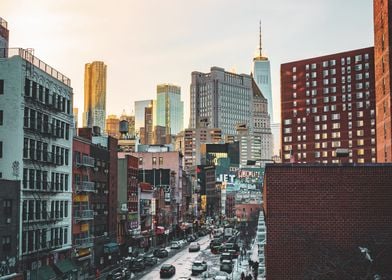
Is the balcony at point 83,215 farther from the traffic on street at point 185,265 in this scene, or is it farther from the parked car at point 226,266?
A: the parked car at point 226,266

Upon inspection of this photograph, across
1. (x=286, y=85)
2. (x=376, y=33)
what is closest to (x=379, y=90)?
(x=376, y=33)

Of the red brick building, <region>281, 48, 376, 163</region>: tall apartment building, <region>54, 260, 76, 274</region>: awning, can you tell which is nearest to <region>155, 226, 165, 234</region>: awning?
<region>54, 260, 76, 274</region>: awning

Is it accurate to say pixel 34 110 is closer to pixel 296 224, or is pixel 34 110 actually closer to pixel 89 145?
pixel 89 145

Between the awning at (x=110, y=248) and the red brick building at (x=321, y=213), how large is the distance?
51.6 meters

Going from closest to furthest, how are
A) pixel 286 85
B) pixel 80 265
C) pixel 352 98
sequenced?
pixel 80 265 < pixel 352 98 < pixel 286 85

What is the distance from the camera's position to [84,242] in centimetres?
7244

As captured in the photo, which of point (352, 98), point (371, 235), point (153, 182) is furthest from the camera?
point (352, 98)

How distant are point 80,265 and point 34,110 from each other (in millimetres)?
21982

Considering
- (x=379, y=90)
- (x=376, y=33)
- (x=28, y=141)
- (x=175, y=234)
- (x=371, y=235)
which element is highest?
(x=376, y=33)

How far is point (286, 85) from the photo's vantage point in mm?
188625

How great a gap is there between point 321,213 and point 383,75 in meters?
67.6

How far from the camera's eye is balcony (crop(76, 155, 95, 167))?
238ft

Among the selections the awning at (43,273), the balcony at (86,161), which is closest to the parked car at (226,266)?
the balcony at (86,161)

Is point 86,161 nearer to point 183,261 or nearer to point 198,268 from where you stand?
point 198,268
